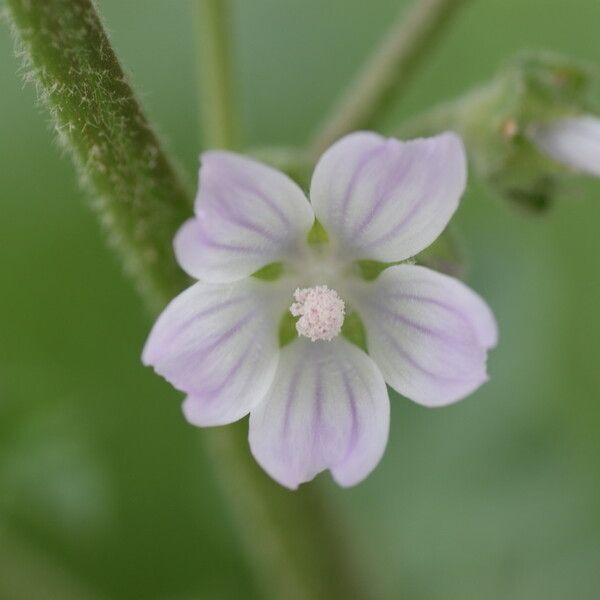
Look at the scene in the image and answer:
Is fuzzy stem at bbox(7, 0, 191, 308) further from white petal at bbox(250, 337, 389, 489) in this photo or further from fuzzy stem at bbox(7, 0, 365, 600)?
white petal at bbox(250, 337, 389, 489)

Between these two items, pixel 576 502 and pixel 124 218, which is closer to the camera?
pixel 124 218

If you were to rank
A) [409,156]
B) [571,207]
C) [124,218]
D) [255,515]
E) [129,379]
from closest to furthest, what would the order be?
[409,156] < [124,218] < [255,515] < [129,379] < [571,207]

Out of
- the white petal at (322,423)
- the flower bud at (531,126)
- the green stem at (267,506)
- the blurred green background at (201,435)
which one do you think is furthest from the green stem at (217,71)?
the blurred green background at (201,435)

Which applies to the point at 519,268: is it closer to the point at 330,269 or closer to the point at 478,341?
the point at 330,269

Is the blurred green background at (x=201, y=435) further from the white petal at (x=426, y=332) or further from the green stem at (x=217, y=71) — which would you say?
the white petal at (x=426, y=332)

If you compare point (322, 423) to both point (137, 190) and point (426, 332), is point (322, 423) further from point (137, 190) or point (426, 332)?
point (137, 190)

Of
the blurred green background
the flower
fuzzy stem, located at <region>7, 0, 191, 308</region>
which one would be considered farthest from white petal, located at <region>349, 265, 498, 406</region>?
the blurred green background

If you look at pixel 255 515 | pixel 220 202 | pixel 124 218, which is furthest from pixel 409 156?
pixel 255 515
